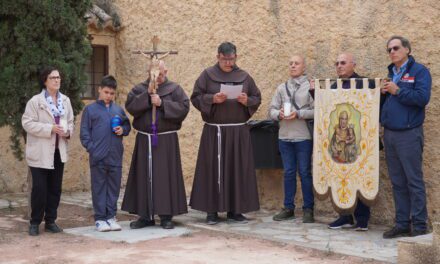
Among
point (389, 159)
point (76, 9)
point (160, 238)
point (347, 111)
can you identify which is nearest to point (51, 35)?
point (76, 9)

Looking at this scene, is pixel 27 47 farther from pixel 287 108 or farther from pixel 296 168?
pixel 296 168

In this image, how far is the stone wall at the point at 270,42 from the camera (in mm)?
7102

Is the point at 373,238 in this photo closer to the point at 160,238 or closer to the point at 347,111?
the point at 347,111

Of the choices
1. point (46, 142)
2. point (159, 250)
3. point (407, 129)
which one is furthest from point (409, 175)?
point (46, 142)

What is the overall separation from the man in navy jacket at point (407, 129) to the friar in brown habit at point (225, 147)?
1680 millimetres

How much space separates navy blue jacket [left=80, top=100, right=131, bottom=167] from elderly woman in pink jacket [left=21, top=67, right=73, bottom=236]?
0.59 feet

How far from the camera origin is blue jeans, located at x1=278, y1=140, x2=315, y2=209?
7605 mm

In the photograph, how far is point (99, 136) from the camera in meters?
6.99

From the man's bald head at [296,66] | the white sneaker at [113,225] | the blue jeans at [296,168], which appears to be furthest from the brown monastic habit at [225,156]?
the white sneaker at [113,225]

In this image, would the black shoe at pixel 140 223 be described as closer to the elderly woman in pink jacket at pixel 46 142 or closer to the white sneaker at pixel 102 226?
the white sneaker at pixel 102 226

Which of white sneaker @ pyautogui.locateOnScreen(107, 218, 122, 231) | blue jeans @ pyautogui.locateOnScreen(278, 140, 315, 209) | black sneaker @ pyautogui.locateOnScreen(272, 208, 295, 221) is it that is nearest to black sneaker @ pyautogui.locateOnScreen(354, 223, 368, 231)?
blue jeans @ pyautogui.locateOnScreen(278, 140, 315, 209)

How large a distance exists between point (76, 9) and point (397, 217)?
4143 mm

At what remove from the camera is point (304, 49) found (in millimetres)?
8203

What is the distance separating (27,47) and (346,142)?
3.49 meters
